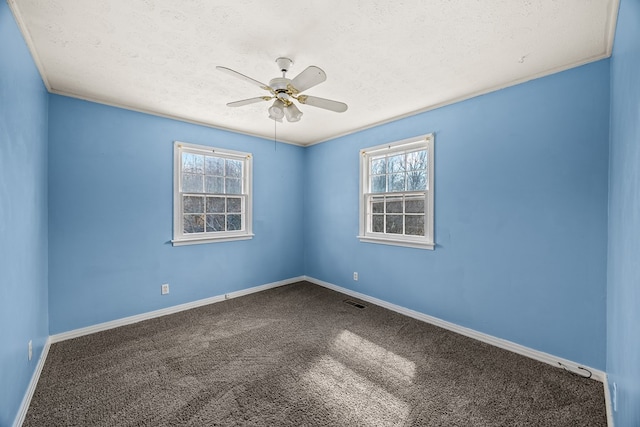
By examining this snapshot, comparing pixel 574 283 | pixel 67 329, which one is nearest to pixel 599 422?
pixel 574 283

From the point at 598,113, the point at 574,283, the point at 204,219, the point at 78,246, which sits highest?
the point at 598,113

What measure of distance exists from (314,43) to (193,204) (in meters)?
2.67

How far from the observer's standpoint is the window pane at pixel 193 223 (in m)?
3.62

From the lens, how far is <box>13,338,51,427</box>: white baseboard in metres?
1.67

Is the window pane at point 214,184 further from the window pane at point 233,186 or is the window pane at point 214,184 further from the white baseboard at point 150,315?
the white baseboard at point 150,315

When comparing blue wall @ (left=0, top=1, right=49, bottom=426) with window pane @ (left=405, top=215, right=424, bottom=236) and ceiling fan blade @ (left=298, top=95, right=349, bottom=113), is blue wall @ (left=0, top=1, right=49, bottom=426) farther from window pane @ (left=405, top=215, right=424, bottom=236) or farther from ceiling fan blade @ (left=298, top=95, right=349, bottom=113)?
window pane @ (left=405, top=215, right=424, bottom=236)

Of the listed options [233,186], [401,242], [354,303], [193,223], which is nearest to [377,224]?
[401,242]

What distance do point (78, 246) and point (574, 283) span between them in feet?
15.4

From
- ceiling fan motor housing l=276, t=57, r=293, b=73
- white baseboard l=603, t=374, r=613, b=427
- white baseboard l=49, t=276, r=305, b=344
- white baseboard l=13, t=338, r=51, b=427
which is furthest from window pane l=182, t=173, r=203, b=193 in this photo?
white baseboard l=603, t=374, r=613, b=427

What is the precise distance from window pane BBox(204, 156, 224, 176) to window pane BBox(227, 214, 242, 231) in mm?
665

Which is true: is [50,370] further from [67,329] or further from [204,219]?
[204,219]

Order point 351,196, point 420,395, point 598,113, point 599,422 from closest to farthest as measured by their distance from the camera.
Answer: point 599,422, point 420,395, point 598,113, point 351,196

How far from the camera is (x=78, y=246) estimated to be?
111 inches

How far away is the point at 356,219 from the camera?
4.05 metres
